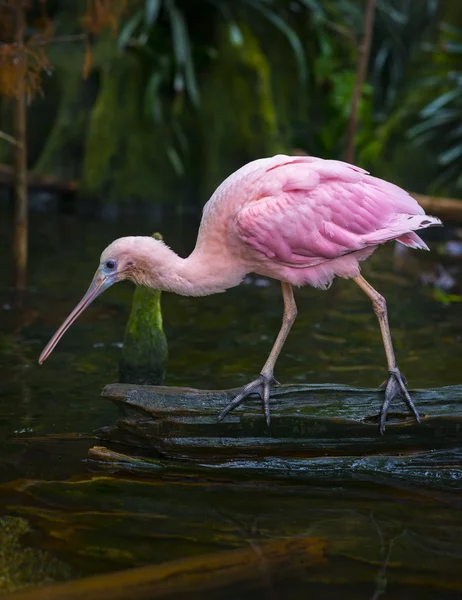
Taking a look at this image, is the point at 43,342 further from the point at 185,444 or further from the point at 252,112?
the point at 252,112

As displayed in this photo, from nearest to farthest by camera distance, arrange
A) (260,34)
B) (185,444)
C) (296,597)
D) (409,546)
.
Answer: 1. (296,597)
2. (409,546)
3. (185,444)
4. (260,34)

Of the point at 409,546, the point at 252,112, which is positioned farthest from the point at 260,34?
the point at 409,546

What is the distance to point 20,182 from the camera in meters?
9.39

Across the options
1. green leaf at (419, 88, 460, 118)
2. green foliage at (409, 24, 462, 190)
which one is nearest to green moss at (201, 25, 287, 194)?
green leaf at (419, 88, 460, 118)

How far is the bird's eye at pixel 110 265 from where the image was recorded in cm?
561

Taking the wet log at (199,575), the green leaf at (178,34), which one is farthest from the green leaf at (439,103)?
the wet log at (199,575)

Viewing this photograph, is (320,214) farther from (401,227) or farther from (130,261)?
(130,261)

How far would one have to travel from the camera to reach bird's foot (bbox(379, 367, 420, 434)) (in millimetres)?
5395

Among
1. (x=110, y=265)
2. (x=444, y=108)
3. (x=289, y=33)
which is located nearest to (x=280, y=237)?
(x=110, y=265)

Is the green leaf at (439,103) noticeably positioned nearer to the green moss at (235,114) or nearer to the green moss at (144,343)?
the green moss at (235,114)

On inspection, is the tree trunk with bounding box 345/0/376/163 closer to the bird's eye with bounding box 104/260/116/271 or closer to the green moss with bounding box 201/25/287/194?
the green moss with bounding box 201/25/287/194

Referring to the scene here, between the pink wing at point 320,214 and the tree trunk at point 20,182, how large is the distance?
154 inches

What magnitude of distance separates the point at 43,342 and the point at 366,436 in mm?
3625

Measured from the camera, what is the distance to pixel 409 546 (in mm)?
4688
